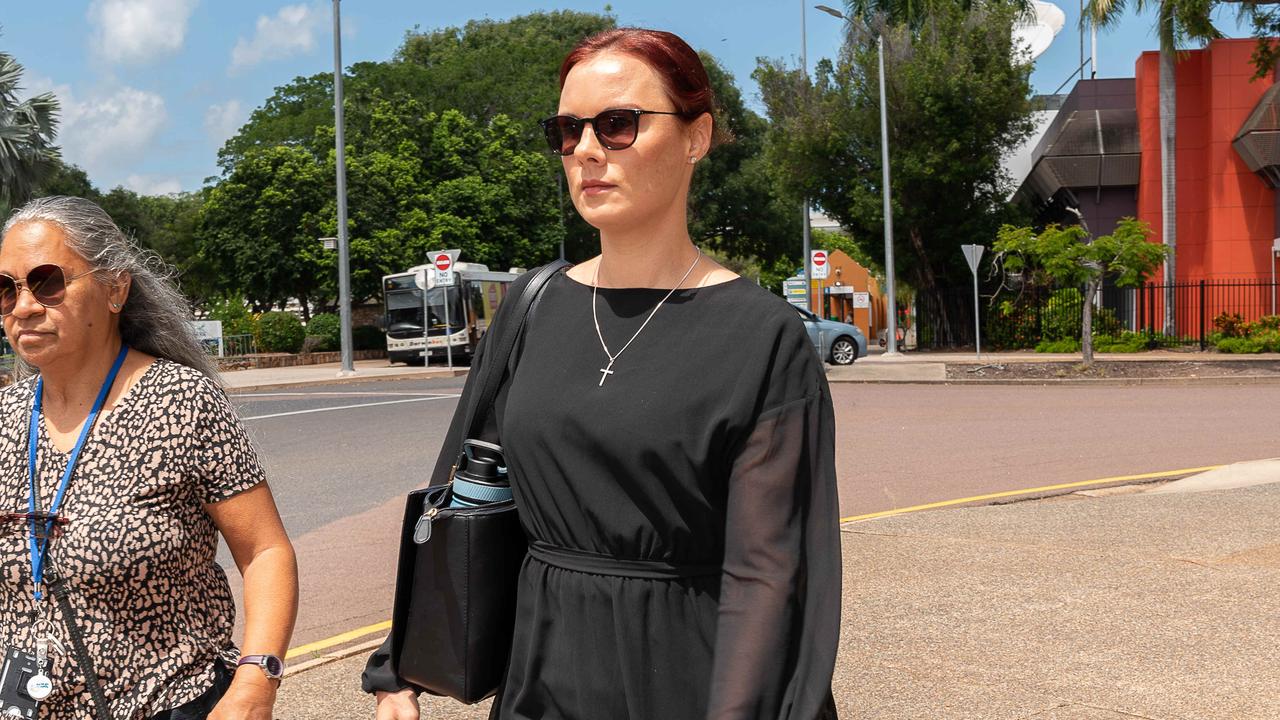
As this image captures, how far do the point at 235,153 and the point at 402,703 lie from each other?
56.2 m

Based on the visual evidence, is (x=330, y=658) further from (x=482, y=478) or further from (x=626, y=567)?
(x=626, y=567)

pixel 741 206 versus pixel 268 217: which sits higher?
pixel 741 206

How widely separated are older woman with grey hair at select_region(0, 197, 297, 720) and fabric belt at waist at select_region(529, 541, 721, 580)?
2.46 feet

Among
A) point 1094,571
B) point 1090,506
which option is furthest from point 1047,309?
point 1094,571

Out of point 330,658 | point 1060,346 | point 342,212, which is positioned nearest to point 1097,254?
point 1060,346

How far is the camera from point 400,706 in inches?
87.0

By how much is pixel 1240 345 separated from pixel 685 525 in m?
29.6

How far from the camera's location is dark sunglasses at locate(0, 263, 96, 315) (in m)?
2.40

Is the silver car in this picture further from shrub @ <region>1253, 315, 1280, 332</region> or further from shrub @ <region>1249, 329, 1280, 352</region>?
shrub @ <region>1253, 315, 1280, 332</region>

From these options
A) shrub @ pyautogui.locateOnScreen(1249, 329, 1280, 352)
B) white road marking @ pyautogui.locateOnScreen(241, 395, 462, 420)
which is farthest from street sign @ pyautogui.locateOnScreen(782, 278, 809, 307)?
white road marking @ pyautogui.locateOnScreen(241, 395, 462, 420)

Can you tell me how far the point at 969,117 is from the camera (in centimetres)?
3503

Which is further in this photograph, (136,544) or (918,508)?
(918,508)

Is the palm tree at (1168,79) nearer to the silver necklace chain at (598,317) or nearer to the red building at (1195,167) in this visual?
the red building at (1195,167)

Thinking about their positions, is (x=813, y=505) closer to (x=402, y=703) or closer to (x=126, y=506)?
(x=402, y=703)
